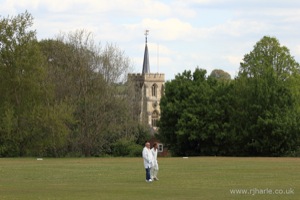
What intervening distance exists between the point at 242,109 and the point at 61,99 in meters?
21.4

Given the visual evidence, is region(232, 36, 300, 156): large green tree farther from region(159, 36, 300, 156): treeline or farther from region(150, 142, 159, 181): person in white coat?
region(150, 142, 159, 181): person in white coat

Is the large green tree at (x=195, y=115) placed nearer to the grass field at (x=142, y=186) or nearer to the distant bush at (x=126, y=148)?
the distant bush at (x=126, y=148)

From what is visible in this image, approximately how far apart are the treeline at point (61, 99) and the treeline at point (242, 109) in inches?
244

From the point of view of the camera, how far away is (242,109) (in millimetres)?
94438

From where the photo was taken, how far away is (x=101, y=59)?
97.9 m

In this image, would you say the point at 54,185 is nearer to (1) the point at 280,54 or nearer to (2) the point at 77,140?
(2) the point at 77,140

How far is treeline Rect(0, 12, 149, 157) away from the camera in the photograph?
85.1m

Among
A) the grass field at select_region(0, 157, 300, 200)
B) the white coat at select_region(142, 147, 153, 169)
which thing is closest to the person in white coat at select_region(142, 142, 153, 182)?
the white coat at select_region(142, 147, 153, 169)

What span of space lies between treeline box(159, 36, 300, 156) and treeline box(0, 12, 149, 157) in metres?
6.19

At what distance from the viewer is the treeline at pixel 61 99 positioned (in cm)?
8512

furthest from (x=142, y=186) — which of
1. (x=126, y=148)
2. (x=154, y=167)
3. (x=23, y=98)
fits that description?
(x=126, y=148)

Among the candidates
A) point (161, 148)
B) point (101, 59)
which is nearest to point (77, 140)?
point (101, 59)

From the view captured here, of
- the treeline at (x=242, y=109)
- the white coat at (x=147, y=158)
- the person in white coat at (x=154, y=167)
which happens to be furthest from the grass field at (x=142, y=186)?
the treeline at (x=242, y=109)

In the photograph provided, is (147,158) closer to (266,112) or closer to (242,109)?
(266,112)
